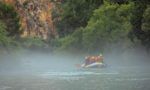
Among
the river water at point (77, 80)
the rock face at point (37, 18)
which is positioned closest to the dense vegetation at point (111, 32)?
the river water at point (77, 80)

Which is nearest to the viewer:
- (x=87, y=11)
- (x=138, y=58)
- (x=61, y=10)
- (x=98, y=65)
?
(x=98, y=65)

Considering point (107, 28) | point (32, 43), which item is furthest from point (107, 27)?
point (32, 43)

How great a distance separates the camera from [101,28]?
107188 mm

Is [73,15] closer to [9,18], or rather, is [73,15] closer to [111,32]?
[9,18]

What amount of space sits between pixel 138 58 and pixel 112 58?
34.4 ft

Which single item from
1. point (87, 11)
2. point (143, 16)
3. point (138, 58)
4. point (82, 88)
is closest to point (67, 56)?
point (87, 11)

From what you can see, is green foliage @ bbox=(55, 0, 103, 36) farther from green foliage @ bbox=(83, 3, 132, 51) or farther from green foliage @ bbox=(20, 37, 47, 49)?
green foliage @ bbox=(83, 3, 132, 51)

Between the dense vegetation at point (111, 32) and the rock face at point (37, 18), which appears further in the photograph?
the rock face at point (37, 18)

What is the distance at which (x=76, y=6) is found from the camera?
148 metres

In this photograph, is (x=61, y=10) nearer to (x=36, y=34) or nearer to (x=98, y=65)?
(x=36, y=34)

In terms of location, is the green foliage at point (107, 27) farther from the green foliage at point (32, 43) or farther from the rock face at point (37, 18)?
the rock face at point (37, 18)

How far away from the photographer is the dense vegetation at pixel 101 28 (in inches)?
3083

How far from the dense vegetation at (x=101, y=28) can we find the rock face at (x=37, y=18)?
1343 centimetres

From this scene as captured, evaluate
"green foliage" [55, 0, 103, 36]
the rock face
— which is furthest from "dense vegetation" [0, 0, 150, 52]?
the rock face
